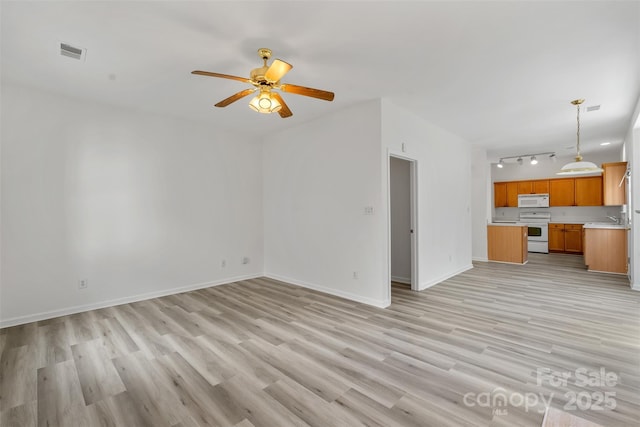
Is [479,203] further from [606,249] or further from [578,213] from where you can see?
[578,213]

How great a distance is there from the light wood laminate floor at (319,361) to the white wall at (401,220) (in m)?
1.14

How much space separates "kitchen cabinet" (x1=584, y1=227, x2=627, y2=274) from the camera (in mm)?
5681

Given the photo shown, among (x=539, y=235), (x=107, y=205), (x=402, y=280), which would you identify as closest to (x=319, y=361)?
(x=402, y=280)

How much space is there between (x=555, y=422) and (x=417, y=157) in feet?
13.0

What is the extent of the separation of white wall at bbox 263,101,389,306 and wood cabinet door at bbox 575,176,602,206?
7.69m

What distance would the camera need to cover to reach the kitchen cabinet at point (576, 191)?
7.88 m

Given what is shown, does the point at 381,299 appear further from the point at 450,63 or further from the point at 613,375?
the point at 450,63

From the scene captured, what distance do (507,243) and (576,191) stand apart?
10.8 ft

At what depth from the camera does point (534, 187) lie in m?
8.82

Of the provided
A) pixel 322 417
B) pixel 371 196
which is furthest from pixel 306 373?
pixel 371 196

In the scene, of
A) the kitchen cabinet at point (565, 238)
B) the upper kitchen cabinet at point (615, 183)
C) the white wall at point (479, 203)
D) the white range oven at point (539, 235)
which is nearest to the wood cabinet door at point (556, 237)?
the kitchen cabinet at point (565, 238)

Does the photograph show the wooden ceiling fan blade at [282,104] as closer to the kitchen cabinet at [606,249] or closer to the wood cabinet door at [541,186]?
the kitchen cabinet at [606,249]

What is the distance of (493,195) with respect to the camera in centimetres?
964

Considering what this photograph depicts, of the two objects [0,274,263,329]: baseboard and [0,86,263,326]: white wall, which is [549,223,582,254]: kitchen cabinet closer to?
[0,86,263,326]: white wall
